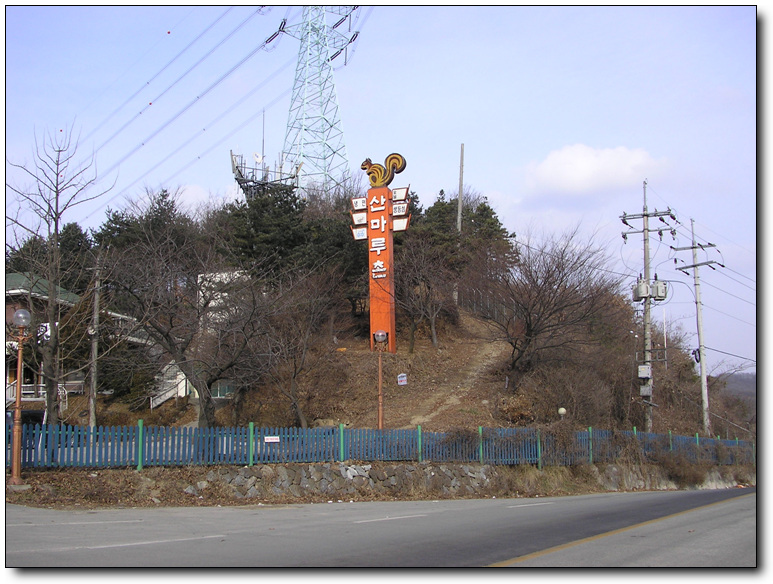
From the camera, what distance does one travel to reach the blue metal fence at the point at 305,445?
648 inches

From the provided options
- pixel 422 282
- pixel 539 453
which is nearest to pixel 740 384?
pixel 422 282

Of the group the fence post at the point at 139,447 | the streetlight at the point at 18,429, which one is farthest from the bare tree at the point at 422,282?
the streetlight at the point at 18,429

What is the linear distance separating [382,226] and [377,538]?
27.7 metres

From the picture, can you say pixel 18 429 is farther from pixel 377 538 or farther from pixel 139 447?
pixel 377 538

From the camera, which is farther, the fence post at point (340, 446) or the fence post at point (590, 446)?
the fence post at point (590, 446)

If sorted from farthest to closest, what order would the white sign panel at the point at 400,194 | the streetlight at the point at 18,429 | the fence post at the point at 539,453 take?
the white sign panel at the point at 400,194, the fence post at the point at 539,453, the streetlight at the point at 18,429

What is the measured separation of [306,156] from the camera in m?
53.7

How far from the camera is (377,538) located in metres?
10.8

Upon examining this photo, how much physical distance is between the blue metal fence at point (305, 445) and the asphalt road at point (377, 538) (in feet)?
7.09

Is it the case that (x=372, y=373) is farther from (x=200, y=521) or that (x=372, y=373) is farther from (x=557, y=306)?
(x=200, y=521)

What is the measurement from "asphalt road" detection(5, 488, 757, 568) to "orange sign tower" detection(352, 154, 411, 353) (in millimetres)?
21841

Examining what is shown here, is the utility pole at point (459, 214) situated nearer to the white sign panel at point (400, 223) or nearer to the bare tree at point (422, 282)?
the bare tree at point (422, 282)

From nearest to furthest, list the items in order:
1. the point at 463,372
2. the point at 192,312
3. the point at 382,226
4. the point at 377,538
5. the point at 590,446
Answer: the point at 377,538
the point at 192,312
the point at 590,446
the point at 382,226
the point at 463,372

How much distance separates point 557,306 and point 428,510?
19027 mm
